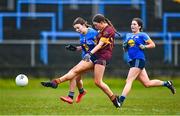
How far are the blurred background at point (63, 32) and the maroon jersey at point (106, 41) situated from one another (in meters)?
11.6

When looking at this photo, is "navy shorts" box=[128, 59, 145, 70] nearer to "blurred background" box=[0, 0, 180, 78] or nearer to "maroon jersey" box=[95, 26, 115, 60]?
"maroon jersey" box=[95, 26, 115, 60]

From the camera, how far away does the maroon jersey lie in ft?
61.3

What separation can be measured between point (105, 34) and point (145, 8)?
14.8 meters

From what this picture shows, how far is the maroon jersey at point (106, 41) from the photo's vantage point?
1867cm

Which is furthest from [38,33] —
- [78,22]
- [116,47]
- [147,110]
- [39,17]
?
[147,110]

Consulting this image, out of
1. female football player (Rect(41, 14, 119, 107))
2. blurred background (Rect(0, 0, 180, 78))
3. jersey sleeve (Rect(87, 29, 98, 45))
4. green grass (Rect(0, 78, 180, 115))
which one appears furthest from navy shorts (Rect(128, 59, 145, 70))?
blurred background (Rect(0, 0, 180, 78))

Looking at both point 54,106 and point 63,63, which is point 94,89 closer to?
point 63,63

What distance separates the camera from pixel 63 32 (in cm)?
3191

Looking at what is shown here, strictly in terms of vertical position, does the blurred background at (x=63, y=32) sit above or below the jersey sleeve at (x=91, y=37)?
below

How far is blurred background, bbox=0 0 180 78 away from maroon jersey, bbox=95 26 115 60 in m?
11.6

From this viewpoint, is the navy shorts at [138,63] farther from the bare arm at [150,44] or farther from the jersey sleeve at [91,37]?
the jersey sleeve at [91,37]

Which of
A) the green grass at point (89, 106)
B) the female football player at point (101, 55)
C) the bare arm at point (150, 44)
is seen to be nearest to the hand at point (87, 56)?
the female football player at point (101, 55)

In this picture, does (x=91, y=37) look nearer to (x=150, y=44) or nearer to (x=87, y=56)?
(x=87, y=56)

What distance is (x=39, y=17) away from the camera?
33.0 m
